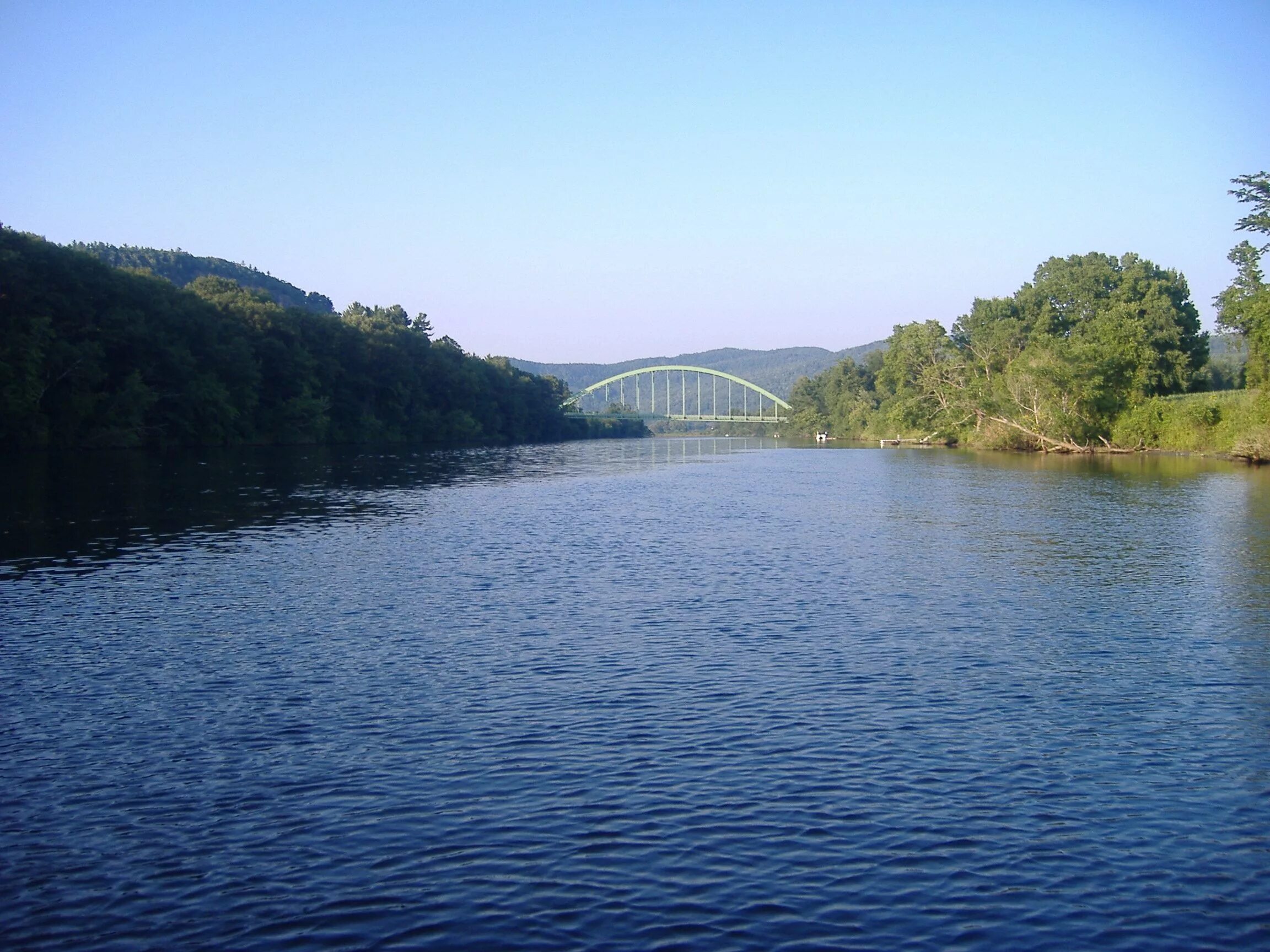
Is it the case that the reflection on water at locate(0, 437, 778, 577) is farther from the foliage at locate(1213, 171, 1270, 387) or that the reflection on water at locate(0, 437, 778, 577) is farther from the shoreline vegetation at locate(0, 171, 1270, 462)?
the foliage at locate(1213, 171, 1270, 387)

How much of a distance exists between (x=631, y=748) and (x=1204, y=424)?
223 ft

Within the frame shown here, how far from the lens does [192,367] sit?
7238cm

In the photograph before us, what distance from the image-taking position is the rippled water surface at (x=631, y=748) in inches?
292

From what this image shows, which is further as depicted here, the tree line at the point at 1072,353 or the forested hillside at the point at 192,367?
the tree line at the point at 1072,353

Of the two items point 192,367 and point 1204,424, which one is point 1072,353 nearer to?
point 1204,424

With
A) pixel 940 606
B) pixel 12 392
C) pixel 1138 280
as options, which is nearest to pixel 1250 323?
pixel 1138 280

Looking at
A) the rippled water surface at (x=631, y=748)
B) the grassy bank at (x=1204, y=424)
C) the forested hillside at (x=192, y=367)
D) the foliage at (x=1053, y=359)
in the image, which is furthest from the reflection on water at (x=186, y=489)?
the grassy bank at (x=1204, y=424)

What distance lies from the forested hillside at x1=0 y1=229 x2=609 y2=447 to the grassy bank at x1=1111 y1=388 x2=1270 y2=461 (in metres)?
64.4

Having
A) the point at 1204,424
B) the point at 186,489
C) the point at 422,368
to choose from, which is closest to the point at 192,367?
the point at 186,489

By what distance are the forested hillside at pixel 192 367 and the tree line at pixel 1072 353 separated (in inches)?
2029

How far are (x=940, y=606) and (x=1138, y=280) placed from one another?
77344 mm

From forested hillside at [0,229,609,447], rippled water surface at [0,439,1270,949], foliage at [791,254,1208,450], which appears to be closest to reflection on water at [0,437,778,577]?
rippled water surface at [0,439,1270,949]

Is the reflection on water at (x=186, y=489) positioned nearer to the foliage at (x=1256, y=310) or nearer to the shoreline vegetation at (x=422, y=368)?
the shoreline vegetation at (x=422, y=368)

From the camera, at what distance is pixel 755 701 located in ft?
40.2
